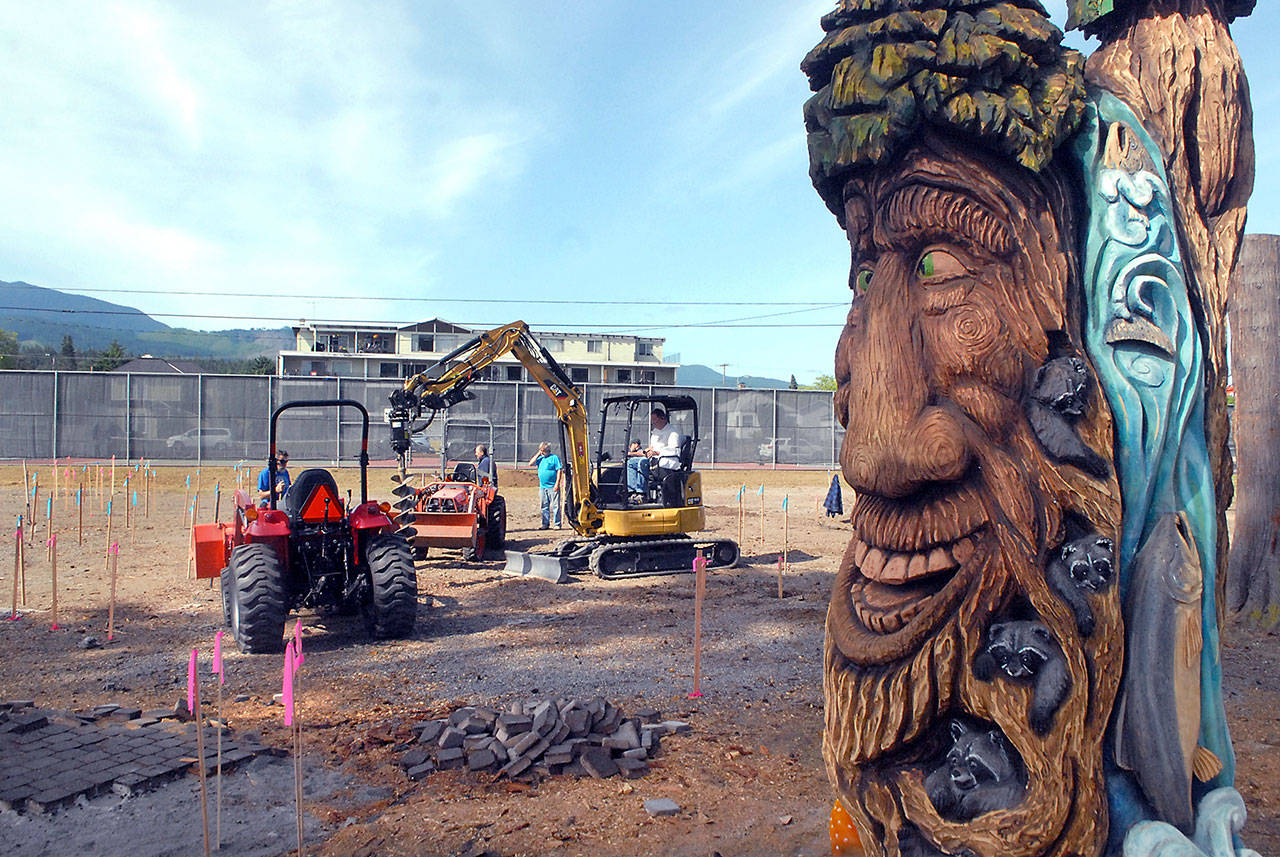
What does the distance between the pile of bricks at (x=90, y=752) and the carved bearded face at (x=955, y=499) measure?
4.30 metres

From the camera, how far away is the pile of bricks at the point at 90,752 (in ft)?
15.2

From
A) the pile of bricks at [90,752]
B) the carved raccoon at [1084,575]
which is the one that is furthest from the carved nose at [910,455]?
the pile of bricks at [90,752]

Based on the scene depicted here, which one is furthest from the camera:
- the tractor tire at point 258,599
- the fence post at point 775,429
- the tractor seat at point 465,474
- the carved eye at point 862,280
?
the fence post at point 775,429

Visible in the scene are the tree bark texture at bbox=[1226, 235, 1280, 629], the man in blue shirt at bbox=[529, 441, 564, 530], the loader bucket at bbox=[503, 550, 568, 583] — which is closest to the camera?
the tree bark texture at bbox=[1226, 235, 1280, 629]

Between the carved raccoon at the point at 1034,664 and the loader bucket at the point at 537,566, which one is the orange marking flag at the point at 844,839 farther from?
the loader bucket at the point at 537,566

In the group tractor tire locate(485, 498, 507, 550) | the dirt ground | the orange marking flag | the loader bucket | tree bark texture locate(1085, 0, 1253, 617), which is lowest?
the dirt ground

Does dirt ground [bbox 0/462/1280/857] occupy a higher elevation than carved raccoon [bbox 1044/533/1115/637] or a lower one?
lower

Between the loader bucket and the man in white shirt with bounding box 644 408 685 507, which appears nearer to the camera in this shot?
the loader bucket

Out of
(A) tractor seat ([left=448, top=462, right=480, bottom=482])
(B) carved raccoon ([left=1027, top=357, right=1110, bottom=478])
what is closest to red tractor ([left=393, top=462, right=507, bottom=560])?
(A) tractor seat ([left=448, top=462, right=480, bottom=482])

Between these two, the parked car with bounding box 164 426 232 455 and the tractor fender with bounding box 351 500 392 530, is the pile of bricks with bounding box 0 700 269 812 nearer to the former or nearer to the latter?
the tractor fender with bounding box 351 500 392 530

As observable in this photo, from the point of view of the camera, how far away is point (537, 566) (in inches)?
452

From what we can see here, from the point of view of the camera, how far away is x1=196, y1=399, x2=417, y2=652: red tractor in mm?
7461

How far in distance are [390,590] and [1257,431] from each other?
783 cm

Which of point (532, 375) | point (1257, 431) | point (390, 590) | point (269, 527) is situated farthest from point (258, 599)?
point (1257, 431)
